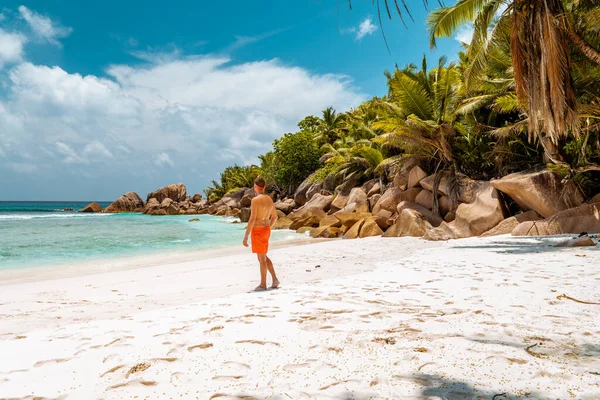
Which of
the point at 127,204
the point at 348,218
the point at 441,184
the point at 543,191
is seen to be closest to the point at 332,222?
the point at 348,218

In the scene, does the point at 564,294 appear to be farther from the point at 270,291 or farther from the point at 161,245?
the point at 161,245

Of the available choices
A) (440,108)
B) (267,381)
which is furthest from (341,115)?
(267,381)

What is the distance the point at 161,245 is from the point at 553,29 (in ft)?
48.7

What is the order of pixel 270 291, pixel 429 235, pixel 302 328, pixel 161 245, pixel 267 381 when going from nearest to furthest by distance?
pixel 267 381 → pixel 302 328 → pixel 270 291 → pixel 429 235 → pixel 161 245

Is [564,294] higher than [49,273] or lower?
higher

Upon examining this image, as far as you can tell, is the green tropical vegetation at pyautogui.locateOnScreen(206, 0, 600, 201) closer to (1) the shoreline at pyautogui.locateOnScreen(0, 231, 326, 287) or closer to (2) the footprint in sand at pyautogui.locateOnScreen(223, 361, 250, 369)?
(2) the footprint in sand at pyautogui.locateOnScreen(223, 361, 250, 369)

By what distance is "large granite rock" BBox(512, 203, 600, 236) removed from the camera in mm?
9852

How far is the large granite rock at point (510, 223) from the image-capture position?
1172 cm

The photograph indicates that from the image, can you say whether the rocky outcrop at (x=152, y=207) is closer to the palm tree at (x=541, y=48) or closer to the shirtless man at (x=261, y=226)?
the palm tree at (x=541, y=48)

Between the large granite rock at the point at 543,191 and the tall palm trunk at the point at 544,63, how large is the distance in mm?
4139

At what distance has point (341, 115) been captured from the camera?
134ft

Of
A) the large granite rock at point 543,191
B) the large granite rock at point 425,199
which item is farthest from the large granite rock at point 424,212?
the large granite rock at point 543,191

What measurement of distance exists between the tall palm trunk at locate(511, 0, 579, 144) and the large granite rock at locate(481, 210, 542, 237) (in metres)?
4.72

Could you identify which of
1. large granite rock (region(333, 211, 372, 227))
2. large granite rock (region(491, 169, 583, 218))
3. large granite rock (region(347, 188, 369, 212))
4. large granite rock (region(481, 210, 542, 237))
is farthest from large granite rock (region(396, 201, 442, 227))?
large granite rock (region(347, 188, 369, 212))
